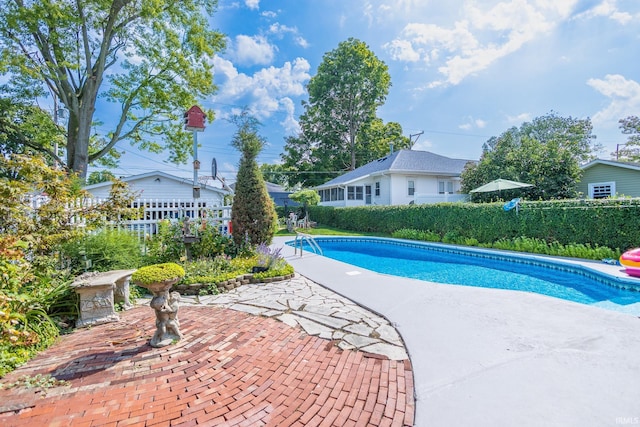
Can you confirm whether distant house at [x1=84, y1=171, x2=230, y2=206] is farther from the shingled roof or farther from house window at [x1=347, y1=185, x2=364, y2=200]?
house window at [x1=347, y1=185, x2=364, y2=200]

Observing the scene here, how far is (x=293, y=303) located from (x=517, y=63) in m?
15.3

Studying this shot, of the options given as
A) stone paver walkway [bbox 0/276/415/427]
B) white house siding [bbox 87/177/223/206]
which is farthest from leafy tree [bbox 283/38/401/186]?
stone paver walkway [bbox 0/276/415/427]

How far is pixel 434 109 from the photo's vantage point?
2317 centimetres

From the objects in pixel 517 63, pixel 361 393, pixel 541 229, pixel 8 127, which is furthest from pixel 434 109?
pixel 8 127

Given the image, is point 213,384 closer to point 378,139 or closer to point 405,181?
point 405,181

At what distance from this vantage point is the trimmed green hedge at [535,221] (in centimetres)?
820

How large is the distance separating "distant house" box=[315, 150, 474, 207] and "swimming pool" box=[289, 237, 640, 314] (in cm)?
660

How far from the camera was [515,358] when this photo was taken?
283cm

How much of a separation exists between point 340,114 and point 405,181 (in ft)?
53.1

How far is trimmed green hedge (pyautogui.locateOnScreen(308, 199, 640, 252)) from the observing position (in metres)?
8.20

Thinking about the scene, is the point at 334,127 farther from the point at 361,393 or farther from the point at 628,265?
the point at 361,393

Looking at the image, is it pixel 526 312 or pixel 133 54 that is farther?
pixel 133 54

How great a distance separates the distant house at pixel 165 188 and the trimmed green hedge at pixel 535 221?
370 inches

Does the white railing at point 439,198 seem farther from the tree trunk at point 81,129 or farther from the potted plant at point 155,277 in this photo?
the tree trunk at point 81,129
